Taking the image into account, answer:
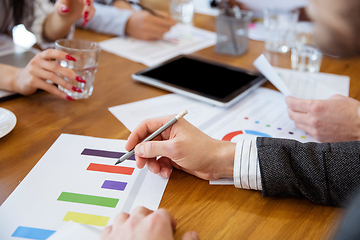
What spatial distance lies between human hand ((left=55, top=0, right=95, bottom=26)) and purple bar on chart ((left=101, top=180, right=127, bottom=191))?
2.59 ft

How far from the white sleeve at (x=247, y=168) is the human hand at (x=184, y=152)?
19 millimetres

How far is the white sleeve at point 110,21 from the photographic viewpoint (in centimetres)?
155

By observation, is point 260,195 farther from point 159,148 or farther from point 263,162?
point 159,148

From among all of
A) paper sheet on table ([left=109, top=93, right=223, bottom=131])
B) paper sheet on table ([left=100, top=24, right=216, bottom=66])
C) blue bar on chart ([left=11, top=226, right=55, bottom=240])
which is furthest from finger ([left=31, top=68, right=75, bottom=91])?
blue bar on chart ([left=11, top=226, right=55, bottom=240])

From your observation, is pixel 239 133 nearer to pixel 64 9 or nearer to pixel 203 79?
pixel 203 79

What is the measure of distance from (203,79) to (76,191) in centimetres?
62

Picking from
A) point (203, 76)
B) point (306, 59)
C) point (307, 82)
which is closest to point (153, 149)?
point (203, 76)

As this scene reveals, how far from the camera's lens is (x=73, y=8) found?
4.05ft

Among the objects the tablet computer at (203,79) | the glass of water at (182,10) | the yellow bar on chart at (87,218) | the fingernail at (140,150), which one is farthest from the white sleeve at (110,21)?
the yellow bar on chart at (87,218)

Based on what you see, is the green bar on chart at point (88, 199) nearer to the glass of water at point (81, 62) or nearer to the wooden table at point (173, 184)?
the wooden table at point (173, 184)

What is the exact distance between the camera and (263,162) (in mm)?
692

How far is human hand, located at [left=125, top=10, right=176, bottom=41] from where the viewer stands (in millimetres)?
1507

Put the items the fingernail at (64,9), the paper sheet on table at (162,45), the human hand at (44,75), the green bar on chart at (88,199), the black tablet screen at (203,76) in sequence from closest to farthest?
the green bar on chart at (88,199)
the human hand at (44,75)
the black tablet screen at (203,76)
the fingernail at (64,9)
the paper sheet on table at (162,45)

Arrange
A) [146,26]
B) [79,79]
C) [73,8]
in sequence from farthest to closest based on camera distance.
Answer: [146,26], [73,8], [79,79]
